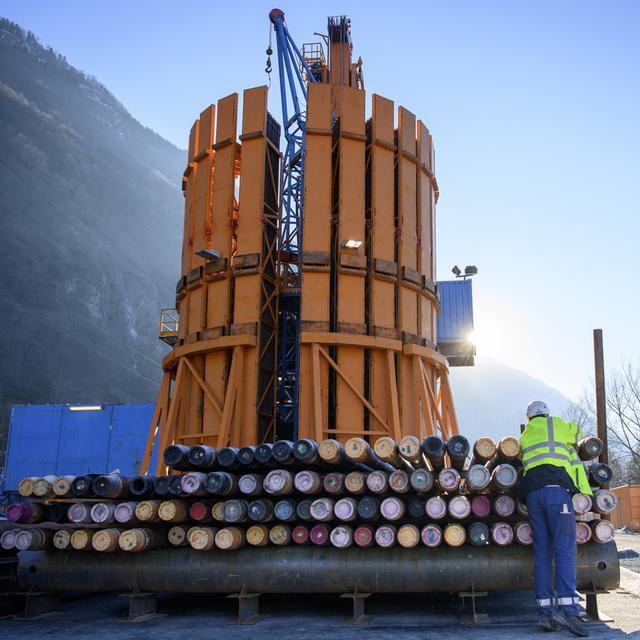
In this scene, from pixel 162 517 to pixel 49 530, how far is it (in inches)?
63.0

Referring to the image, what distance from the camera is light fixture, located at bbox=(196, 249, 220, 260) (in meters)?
14.9

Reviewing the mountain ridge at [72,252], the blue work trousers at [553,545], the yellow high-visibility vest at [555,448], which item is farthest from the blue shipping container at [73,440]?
the mountain ridge at [72,252]

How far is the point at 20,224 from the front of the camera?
90.3 metres

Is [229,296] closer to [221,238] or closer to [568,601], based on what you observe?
[221,238]

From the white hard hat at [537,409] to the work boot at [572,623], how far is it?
7.10ft

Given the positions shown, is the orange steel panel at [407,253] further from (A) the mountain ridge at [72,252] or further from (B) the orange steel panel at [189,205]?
(A) the mountain ridge at [72,252]

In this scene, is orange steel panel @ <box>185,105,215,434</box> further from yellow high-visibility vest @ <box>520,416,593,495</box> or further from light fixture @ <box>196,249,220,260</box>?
yellow high-visibility vest @ <box>520,416,593,495</box>

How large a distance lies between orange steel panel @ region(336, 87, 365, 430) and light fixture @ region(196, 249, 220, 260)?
2.72 m

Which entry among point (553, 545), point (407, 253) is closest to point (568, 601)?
point (553, 545)

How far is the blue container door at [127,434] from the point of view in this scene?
31.3 metres

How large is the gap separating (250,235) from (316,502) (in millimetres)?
7920

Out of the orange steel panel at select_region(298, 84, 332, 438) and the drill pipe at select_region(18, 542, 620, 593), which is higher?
the orange steel panel at select_region(298, 84, 332, 438)

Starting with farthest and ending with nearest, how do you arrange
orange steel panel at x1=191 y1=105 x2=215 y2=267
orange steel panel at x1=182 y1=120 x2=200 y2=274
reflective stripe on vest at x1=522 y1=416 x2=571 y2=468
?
orange steel panel at x1=182 y1=120 x2=200 y2=274
orange steel panel at x1=191 y1=105 x2=215 y2=267
reflective stripe on vest at x1=522 y1=416 x2=571 y2=468

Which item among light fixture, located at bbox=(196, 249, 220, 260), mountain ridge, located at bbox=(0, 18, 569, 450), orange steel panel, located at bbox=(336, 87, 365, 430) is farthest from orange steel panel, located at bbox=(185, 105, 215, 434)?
mountain ridge, located at bbox=(0, 18, 569, 450)
